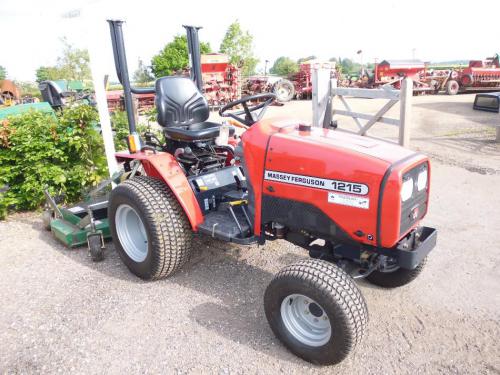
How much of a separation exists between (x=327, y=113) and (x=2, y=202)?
4.48 meters

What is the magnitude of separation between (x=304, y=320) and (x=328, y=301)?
0.34 meters

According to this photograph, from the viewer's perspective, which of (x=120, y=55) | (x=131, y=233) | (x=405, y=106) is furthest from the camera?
(x=405, y=106)

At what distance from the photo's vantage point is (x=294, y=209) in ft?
7.72

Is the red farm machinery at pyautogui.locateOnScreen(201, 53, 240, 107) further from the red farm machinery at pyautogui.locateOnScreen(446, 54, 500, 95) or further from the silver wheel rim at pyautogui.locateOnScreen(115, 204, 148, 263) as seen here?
the silver wheel rim at pyautogui.locateOnScreen(115, 204, 148, 263)

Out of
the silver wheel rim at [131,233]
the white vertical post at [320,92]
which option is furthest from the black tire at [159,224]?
the white vertical post at [320,92]

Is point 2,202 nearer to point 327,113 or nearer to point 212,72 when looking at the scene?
point 327,113

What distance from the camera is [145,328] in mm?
2516

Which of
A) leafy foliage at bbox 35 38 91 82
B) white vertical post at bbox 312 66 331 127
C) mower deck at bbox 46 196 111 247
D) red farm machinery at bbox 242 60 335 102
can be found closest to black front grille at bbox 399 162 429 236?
mower deck at bbox 46 196 111 247

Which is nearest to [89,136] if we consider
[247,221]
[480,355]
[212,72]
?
[247,221]

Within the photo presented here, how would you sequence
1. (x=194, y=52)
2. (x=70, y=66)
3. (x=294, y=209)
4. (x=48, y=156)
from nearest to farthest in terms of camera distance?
1. (x=294, y=209)
2. (x=194, y=52)
3. (x=48, y=156)
4. (x=70, y=66)

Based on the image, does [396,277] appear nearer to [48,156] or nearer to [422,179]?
[422,179]

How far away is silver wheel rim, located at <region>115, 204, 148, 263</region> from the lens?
3127 mm

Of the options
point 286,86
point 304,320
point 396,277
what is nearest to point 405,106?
point 396,277

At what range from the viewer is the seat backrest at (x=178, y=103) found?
10.8ft
